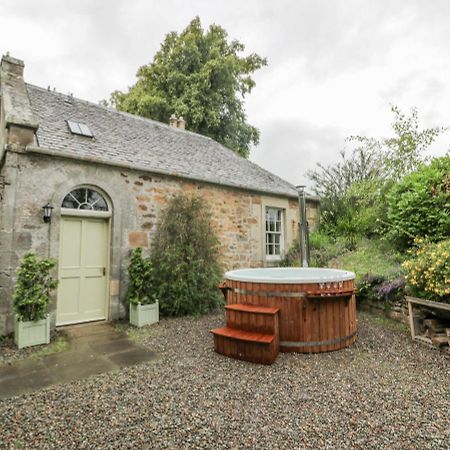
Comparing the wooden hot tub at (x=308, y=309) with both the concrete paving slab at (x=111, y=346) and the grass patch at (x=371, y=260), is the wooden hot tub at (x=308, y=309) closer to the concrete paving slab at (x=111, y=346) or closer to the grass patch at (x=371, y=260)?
the concrete paving slab at (x=111, y=346)

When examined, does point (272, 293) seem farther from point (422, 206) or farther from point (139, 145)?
point (139, 145)

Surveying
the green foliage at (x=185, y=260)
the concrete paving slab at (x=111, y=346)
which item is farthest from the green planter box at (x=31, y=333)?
the green foliage at (x=185, y=260)

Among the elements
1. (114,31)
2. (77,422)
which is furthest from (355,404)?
(114,31)

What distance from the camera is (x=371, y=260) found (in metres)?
7.18

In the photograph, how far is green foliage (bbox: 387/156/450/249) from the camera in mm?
6039

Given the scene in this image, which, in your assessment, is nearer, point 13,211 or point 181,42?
point 13,211

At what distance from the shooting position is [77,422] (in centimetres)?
229

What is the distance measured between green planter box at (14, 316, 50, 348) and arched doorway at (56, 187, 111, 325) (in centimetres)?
79

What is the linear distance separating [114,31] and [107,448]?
32.0 ft

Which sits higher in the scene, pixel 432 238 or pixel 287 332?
pixel 432 238

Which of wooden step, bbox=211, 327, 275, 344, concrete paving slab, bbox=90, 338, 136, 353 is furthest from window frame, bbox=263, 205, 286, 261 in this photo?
concrete paving slab, bbox=90, 338, 136, 353

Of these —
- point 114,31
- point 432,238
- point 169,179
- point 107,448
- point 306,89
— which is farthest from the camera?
point 306,89

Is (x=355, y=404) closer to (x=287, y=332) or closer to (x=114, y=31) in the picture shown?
(x=287, y=332)

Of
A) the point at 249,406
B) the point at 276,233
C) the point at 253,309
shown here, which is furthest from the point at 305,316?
the point at 276,233
